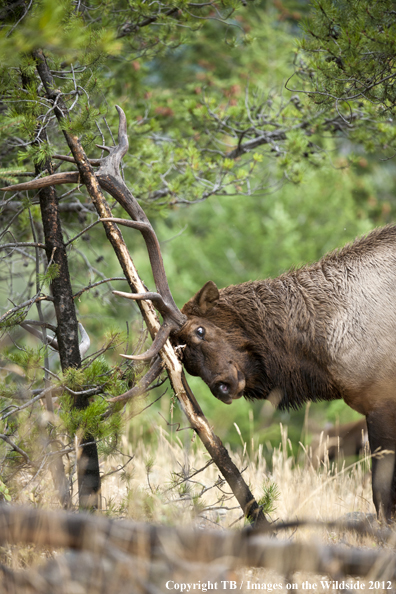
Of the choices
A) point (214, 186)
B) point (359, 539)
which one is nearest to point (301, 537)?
point (359, 539)

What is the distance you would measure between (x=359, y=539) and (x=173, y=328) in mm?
1875

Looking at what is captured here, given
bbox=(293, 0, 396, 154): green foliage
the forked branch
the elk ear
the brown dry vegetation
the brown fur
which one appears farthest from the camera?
the elk ear

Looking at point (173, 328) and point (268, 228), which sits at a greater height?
point (268, 228)

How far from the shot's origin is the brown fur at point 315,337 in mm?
4199

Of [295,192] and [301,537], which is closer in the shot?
[301,537]

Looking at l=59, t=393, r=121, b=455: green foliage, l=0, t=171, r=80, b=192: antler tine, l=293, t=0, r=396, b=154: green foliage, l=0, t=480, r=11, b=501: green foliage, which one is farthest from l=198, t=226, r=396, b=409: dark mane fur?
l=0, t=480, r=11, b=501: green foliage

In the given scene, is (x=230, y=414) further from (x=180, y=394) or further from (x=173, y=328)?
(x=173, y=328)

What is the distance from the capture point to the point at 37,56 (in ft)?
12.4

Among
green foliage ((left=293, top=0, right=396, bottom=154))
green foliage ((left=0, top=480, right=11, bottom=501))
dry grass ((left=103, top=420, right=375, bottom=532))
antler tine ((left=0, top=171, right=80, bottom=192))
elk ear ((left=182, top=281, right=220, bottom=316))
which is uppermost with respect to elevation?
green foliage ((left=293, top=0, right=396, bottom=154))

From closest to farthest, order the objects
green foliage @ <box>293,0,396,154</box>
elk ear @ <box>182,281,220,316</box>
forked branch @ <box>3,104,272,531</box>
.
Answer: green foliage @ <box>293,0,396,154</box> → forked branch @ <box>3,104,272,531</box> → elk ear @ <box>182,281,220,316</box>

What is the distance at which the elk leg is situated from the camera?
4.08 metres

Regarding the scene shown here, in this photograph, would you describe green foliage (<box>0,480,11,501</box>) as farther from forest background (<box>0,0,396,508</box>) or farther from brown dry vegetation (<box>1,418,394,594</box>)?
forest background (<box>0,0,396,508</box>)

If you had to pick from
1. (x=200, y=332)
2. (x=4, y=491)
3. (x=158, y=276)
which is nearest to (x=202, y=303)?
(x=200, y=332)

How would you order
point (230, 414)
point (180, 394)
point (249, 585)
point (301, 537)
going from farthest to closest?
1. point (180, 394)
2. point (301, 537)
3. point (249, 585)
4. point (230, 414)
